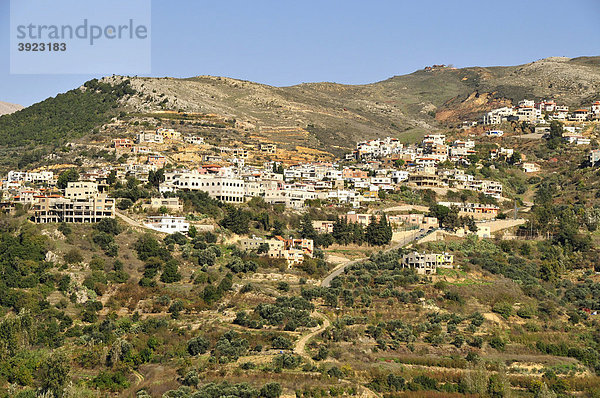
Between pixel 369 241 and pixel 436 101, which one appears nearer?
pixel 369 241

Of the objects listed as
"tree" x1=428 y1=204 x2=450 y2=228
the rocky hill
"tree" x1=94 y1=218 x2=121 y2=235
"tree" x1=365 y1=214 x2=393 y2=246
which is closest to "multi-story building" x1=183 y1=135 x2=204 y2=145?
the rocky hill

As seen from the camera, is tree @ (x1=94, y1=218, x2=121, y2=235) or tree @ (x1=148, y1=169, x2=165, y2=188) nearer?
tree @ (x1=94, y1=218, x2=121, y2=235)

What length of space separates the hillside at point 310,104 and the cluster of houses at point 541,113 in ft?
41.0

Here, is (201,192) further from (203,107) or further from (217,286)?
(203,107)

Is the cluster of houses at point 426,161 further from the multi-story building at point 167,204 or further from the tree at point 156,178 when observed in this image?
the multi-story building at point 167,204

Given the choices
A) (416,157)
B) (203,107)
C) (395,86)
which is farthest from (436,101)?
(416,157)

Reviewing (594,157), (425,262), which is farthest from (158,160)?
(594,157)

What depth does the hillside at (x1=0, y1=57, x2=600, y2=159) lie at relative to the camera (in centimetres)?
11725

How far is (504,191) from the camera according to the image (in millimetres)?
89062

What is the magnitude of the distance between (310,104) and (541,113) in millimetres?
43775

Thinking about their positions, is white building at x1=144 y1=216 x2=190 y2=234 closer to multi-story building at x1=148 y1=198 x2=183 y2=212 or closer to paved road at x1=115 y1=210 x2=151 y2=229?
paved road at x1=115 y1=210 x2=151 y2=229

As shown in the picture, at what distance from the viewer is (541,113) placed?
388ft

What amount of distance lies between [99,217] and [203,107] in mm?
57165

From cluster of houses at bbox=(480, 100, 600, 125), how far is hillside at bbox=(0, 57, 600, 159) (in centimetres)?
1248
